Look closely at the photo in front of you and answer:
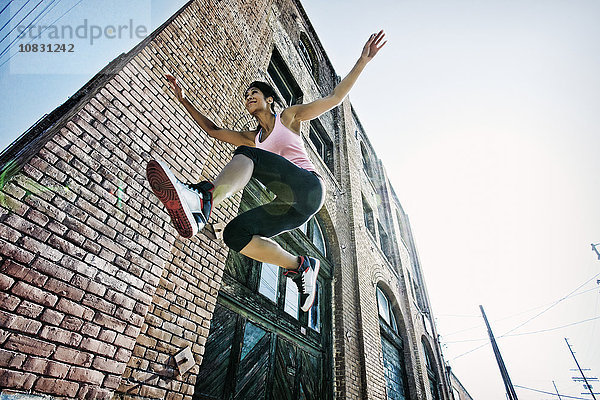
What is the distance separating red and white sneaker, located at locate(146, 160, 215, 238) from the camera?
1.41 metres

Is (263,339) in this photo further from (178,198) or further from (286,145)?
(178,198)

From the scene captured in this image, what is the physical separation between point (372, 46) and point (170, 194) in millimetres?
1913

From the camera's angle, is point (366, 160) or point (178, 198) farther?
point (366, 160)

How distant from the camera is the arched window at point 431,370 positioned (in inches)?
411

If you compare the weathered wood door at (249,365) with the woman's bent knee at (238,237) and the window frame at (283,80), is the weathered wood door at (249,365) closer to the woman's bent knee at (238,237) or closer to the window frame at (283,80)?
the woman's bent knee at (238,237)

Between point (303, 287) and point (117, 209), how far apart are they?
1.62m

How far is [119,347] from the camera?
6.59ft

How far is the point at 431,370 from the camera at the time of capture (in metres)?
11.0

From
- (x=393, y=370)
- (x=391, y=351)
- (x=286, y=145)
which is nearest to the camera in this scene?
(x=286, y=145)

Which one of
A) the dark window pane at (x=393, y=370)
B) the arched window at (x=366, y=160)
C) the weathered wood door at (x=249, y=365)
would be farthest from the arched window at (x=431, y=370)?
the weathered wood door at (x=249, y=365)

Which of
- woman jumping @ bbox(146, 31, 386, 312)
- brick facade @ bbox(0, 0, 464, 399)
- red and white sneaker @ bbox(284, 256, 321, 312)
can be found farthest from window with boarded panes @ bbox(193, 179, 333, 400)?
woman jumping @ bbox(146, 31, 386, 312)

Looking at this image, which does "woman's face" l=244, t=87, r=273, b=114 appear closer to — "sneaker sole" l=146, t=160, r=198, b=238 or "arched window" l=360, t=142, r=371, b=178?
"sneaker sole" l=146, t=160, r=198, b=238

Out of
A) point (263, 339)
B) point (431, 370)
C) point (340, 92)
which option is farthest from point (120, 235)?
point (431, 370)

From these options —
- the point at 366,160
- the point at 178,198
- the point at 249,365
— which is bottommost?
the point at 249,365
